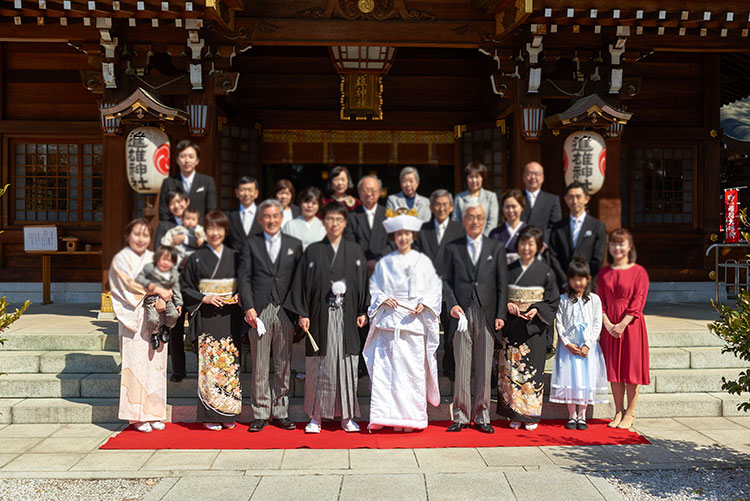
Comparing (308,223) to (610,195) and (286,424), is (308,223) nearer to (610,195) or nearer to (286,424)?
(286,424)

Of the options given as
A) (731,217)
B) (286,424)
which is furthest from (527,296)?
(731,217)

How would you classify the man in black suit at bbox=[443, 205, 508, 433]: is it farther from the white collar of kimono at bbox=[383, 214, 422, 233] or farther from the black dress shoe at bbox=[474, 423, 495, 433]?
the white collar of kimono at bbox=[383, 214, 422, 233]

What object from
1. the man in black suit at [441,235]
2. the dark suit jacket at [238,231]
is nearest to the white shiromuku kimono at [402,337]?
the man in black suit at [441,235]

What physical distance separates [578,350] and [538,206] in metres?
1.43

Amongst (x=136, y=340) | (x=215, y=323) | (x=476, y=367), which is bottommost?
(x=476, y=367)

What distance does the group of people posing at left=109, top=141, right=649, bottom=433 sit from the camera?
5.05m

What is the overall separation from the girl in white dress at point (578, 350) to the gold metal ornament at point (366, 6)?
4.17 m

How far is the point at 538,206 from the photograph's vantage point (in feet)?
19.2

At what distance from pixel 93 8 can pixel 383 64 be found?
418 centimetres

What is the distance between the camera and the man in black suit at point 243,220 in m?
5.63

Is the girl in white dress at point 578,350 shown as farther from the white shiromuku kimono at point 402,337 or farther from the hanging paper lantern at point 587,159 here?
the hanging paper lantern at point 587,159

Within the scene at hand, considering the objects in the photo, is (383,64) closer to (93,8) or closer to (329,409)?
(93,8)

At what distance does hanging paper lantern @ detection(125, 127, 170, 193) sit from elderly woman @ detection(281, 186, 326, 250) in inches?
80.5

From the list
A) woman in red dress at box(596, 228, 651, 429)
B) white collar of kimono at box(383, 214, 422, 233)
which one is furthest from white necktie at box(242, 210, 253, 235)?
woman in red dress at box(596, 228, 651, 429)
